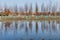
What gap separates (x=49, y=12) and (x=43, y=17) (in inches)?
39.9

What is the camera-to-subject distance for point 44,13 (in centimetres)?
2727

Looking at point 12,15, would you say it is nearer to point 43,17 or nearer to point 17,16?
point 17,16

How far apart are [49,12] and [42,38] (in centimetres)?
1766

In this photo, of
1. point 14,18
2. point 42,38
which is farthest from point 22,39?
point 14,18

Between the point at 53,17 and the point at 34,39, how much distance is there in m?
17.8

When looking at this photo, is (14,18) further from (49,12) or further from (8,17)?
(49,12)

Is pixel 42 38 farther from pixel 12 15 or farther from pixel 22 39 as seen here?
pixel 12 15

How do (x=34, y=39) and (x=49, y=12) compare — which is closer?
(x=34, y=39)

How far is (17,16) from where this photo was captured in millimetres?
A: 27125

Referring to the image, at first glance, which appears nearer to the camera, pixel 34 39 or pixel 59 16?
pixel 34 39

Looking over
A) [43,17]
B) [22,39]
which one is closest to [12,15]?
[43,17]

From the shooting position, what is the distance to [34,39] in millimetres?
9359

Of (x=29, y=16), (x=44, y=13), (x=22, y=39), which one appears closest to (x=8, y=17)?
(x=29, y=16)

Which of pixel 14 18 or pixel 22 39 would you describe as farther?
pixel 14 18
